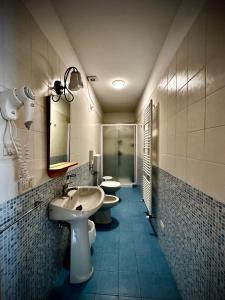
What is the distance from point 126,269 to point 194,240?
34.5 inches

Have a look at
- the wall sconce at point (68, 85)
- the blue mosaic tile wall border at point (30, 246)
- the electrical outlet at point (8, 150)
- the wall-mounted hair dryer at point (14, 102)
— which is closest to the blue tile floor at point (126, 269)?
the blue mosaic tile wall border at point (30, 246)

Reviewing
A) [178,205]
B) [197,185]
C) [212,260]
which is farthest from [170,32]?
[212,260]

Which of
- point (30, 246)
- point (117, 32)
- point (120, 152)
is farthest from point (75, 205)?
point (120, 152)

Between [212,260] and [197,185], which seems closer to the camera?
[212,260]

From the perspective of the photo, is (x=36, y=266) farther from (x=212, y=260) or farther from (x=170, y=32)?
(x=170, y=32)

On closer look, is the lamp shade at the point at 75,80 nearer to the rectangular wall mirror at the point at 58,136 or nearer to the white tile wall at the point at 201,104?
the rectangular wall mirror at the point at 58,136

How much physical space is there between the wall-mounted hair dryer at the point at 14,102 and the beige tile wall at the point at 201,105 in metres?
0.97

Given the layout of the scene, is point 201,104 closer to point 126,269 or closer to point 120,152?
point 126,269

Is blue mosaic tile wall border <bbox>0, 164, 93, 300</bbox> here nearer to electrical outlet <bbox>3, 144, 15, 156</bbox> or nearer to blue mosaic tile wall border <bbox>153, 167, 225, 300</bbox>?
electrical outlet <bbox>3, 144, 15, 156</bbox>

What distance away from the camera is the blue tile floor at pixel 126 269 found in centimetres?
133

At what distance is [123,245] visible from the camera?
6.42ft

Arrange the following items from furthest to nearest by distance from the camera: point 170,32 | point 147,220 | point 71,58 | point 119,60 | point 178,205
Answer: point 147,220 < point 119,60 < point 71,58 < point 170,32 < point 178,205

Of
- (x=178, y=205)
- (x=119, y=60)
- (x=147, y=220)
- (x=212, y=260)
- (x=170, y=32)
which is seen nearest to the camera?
(x=212, y=260)

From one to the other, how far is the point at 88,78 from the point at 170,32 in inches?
57.5
